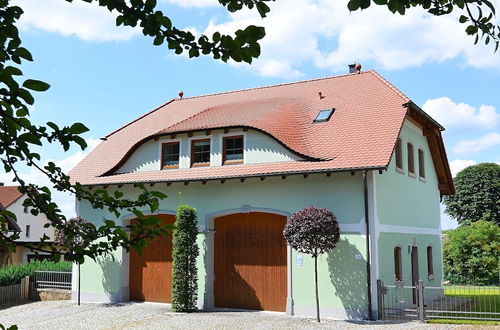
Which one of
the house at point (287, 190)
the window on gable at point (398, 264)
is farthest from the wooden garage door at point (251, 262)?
the window on gable at point (398, 264)

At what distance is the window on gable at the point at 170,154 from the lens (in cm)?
1896

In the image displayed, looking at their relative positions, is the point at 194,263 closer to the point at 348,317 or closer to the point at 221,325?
the point at 221,325

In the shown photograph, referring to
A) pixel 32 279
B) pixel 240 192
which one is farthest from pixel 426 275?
pixel 32 279

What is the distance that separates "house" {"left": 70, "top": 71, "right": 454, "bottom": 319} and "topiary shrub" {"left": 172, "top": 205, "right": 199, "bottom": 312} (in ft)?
2.72

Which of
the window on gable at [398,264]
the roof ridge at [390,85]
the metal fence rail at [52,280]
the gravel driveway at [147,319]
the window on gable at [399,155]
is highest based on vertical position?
the roof ridge at [390,85]

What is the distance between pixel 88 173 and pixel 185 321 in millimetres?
7921

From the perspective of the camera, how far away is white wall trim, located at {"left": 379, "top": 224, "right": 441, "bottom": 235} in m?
16.0

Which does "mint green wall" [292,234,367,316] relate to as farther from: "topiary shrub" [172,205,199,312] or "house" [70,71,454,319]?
"topiary shrub" [172,205,199,312]

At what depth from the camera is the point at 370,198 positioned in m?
15.2

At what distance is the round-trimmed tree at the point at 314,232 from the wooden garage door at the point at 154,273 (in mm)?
5402

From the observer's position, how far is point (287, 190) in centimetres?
1642

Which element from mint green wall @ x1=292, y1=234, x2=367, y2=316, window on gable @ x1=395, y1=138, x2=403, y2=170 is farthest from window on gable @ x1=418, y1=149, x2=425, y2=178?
mint green wall @ x1=292, y1=234, x2=367, y2=316

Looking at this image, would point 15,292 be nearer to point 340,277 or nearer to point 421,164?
point 340,277

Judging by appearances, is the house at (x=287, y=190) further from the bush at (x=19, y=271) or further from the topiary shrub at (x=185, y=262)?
the bush at (x=19, y=271)
